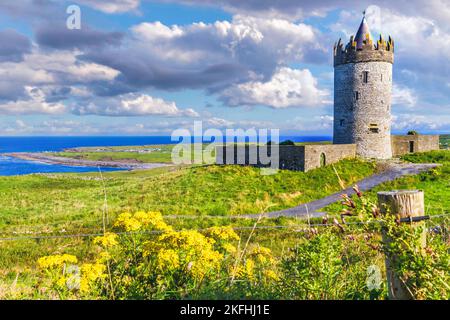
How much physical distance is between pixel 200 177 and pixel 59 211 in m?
11.1

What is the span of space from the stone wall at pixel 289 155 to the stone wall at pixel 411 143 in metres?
5.73

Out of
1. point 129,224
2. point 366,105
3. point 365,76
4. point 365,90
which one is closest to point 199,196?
point 366,105

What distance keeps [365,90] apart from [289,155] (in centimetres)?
1009

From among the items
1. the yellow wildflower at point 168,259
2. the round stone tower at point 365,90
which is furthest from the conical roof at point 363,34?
the yellow wildflower at point 168,259

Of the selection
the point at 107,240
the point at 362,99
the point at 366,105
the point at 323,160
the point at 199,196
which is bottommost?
the point at 199,196

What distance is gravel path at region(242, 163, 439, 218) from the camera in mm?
22914

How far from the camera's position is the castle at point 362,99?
1357 inches

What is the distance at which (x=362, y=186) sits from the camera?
92.6 ft

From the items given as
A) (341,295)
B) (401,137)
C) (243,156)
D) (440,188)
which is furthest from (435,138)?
(341,295)

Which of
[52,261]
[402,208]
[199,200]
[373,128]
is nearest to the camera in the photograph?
[402,208]

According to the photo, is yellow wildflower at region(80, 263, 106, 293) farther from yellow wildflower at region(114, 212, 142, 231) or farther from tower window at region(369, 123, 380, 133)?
tower window at region(369, 123, 380, 133)

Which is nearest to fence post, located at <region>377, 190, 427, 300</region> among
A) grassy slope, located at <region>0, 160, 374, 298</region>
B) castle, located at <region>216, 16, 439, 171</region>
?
grassy slope, located at <region>0, 160, 374, 298</region>

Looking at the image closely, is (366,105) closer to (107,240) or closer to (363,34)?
(363,34)

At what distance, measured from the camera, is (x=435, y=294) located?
3.32 metres
